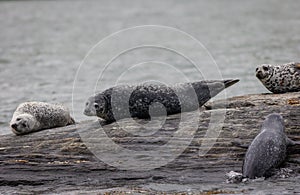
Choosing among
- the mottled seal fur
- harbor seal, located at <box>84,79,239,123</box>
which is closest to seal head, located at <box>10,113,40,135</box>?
harbor seal, located at <box>84,79,239,123</box>

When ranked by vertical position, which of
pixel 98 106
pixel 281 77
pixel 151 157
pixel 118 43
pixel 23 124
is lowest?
pixel 151 157

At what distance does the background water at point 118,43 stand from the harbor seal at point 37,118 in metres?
1.65

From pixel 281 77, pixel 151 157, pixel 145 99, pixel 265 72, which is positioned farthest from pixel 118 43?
pixel 151 157

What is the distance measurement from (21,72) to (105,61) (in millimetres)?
2844

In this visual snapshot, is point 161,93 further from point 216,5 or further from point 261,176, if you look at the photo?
point 216,5

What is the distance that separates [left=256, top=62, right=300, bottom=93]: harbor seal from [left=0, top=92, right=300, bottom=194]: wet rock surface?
37 cm

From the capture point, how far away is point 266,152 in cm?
682

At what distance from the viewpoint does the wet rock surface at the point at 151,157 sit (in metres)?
6.79

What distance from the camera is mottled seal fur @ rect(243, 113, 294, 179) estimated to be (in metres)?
6.73

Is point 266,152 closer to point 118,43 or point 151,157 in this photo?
point 151,157

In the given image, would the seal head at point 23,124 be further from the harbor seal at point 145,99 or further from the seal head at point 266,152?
the seal head at point 266,152

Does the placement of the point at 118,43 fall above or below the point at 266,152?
above

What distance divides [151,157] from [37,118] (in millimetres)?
1983

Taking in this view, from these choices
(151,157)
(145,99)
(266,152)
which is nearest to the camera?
(266,152)
